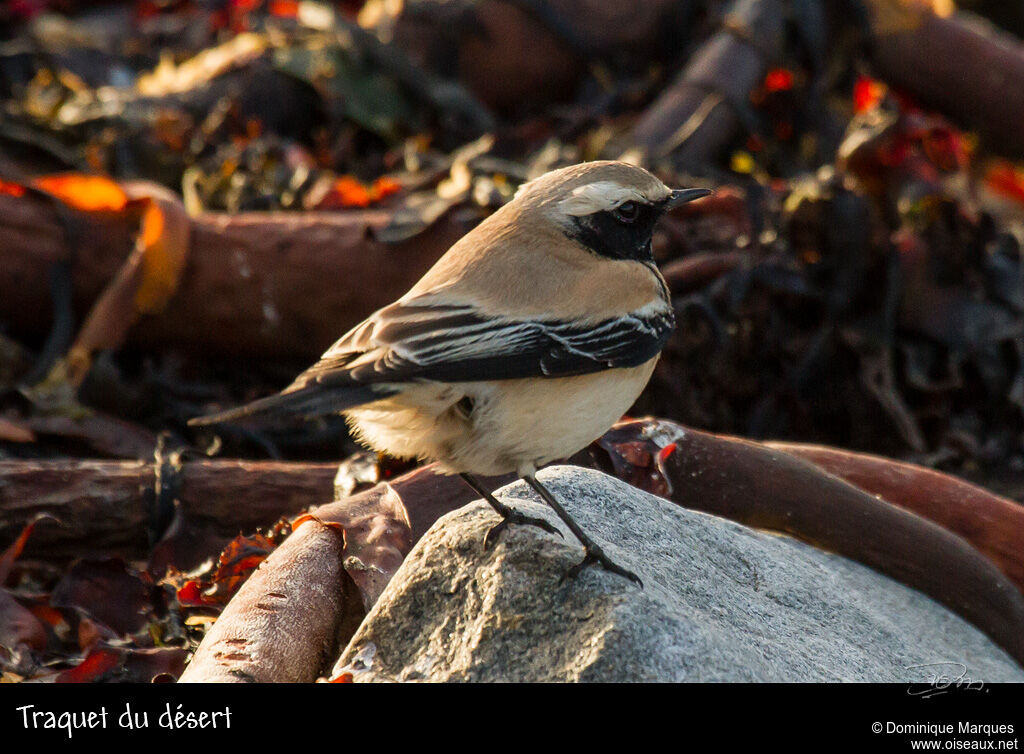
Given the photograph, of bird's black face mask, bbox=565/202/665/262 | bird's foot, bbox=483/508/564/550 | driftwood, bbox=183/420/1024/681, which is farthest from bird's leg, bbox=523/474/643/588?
bird's black face mask, bbox=565/202/665/262

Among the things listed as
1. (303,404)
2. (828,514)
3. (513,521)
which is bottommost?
(828,514)

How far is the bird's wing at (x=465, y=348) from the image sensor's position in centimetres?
309

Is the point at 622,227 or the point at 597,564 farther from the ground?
the point at 622,227

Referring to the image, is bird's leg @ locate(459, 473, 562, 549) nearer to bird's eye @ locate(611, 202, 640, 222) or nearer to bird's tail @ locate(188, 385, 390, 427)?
bird's tail @ locate(188, 385, 390, 427)

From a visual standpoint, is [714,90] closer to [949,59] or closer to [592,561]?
[949,59]

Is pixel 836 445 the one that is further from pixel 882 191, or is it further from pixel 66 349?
pixel 66 349

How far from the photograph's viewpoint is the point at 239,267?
18.3 ft

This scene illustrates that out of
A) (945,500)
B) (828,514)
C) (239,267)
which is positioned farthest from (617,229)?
(239,267)

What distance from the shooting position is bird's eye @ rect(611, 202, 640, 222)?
374cm

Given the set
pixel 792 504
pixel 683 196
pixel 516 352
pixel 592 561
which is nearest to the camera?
pixel 592 561

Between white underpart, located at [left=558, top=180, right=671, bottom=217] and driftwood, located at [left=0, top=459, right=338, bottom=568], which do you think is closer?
white underpart, located at [left=558, top=180, right=671, bottom=217]

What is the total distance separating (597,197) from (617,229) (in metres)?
0.12
